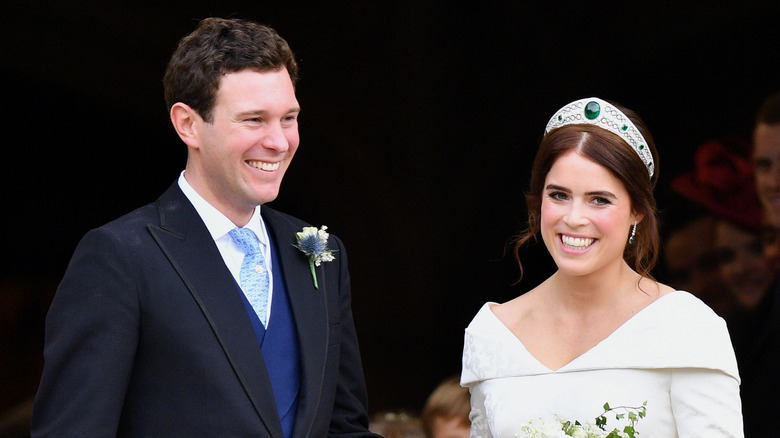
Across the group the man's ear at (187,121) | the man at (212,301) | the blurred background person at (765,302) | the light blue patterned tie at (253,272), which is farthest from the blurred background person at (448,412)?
the man's ear at (187,121)

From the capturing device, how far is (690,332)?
2.79 meters

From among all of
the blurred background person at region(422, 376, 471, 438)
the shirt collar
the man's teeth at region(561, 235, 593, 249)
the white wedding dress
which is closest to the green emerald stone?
the man's teeth at region(561, 235, 593, 249)

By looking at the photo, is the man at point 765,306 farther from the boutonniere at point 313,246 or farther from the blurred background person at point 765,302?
the boutonniere at point 313,246

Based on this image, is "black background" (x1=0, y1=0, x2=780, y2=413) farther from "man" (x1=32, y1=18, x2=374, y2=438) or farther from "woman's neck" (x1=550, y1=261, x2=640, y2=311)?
"man" (x1=32, y1=18, x2=374, y2=438)

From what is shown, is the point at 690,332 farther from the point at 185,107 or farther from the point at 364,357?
the point at 364,357

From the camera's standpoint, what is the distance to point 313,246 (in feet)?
8.98

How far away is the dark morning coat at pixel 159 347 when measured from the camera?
2293mm

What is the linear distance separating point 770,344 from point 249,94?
9.88 feet

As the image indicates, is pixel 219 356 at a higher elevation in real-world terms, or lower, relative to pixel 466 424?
higher

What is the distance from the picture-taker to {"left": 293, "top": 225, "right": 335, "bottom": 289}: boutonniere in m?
2.74

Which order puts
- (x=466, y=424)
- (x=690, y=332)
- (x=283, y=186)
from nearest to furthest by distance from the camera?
(x=690, y=332) < (x=466, y=424) < (x=283, y=186)

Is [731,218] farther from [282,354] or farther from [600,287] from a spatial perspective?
[282,354]

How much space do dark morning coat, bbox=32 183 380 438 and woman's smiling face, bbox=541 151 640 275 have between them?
71cm

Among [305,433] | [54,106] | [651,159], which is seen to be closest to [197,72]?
[305,433]
